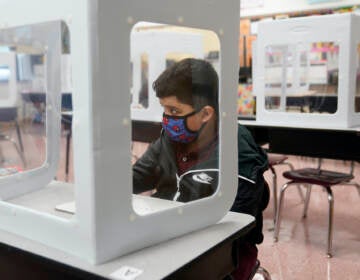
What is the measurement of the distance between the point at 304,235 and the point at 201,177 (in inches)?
67.4

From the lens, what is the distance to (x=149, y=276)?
2.14ft

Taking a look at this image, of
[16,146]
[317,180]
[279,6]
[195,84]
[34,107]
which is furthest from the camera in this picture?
[279,6]

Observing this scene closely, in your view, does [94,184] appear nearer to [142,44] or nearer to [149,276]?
[149,276]

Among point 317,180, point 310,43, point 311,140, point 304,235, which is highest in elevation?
point 310,43

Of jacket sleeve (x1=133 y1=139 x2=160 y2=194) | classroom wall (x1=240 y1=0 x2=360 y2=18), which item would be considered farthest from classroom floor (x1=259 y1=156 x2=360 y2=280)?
classroom wall (x1=240 y1=0 x2=360 y2=18)

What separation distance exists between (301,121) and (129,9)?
1.94 metres

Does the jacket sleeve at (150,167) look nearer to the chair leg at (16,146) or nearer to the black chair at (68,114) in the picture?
the black chair at (68,114)

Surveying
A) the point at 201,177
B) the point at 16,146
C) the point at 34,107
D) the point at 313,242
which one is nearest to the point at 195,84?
the point at 201,177

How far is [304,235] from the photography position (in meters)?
2.46

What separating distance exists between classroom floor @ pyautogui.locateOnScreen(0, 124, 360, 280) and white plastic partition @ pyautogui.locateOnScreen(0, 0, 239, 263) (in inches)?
14.5

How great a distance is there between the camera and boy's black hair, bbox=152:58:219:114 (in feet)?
2.97

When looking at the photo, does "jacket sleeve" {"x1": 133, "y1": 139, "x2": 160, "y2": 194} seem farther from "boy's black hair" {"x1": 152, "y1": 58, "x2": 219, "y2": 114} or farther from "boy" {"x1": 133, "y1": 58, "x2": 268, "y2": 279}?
"boy's black hair" {"x1": 152, "y1": 58, "x2": 219, "y2": 114}

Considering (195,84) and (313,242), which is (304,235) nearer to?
(313,242)

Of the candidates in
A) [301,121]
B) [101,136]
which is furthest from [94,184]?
[301,121]
